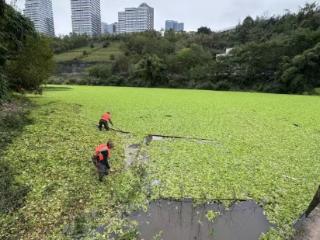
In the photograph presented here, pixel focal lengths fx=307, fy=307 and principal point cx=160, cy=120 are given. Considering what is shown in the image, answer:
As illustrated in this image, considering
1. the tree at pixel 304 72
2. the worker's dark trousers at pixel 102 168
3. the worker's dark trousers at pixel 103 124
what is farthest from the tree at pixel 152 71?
the worker's dark trousers at pixel 102 168

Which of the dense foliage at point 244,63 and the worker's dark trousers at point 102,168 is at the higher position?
the dense foliage at point 244,63

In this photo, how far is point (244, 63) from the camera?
30.2m

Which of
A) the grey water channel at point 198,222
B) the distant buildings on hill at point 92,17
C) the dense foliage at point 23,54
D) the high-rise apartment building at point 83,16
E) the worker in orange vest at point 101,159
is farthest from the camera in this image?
the high-rise apartment building at point 83,16

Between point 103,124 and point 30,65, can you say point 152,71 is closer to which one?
point 30,65

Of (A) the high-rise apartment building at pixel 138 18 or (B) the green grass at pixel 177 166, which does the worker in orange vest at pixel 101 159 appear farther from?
(A) the high-rise apartment building at pixel 138 18

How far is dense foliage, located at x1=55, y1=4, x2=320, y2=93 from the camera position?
25533mm

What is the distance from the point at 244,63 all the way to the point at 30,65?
21.1 m

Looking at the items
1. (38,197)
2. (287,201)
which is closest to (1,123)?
(38,197)

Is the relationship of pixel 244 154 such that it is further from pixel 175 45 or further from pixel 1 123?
pixel 175 45

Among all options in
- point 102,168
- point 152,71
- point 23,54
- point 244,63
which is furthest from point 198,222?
point 152,71

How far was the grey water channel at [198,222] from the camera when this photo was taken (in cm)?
415

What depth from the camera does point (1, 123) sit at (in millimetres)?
8266

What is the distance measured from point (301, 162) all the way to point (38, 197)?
5.43 m

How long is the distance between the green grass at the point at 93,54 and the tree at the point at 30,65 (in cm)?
3148
